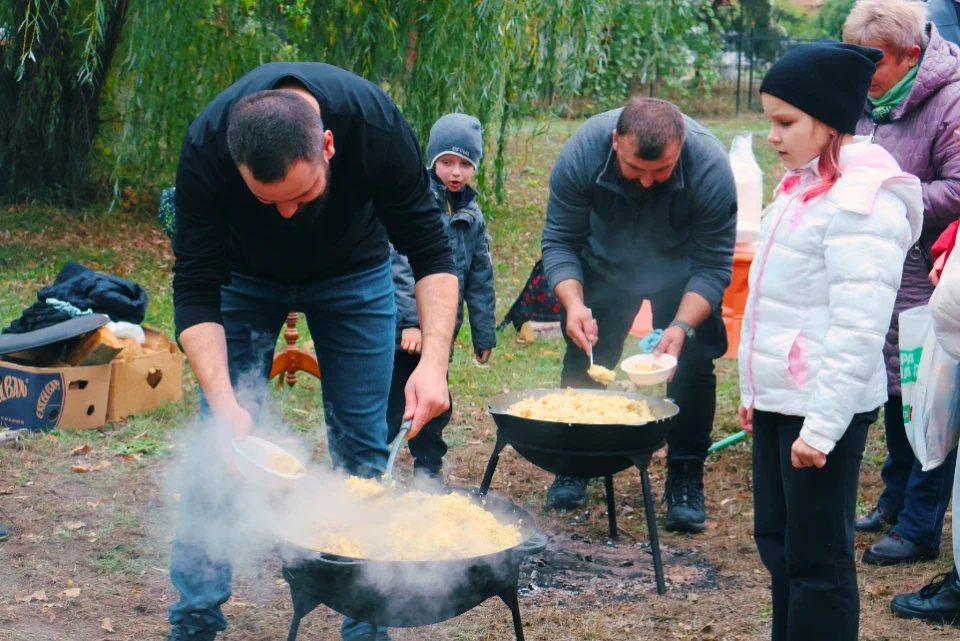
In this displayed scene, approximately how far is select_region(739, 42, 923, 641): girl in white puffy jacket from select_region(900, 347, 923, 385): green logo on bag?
591 millimetres

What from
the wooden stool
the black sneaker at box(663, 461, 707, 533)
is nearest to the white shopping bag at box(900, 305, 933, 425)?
the black sneaker at box(663, 461, 707, 533)

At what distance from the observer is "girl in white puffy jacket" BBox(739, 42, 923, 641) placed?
8.90 feet

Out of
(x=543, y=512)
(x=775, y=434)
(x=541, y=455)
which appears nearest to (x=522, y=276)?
(x=543, y=512)

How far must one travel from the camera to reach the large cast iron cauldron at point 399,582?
2.54 metres

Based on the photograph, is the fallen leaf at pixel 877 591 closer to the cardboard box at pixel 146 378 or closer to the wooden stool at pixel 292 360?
the wooden stool at pixel 292 360

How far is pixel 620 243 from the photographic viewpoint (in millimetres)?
4805

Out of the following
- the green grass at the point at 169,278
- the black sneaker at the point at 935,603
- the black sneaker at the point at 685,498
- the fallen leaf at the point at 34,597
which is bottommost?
the green grass at the point at 169,278

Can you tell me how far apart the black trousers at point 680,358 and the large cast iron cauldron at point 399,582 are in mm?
2293

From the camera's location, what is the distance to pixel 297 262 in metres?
3.12

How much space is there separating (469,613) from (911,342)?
77.5 inches

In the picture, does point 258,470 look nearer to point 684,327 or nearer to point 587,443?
point 587,443

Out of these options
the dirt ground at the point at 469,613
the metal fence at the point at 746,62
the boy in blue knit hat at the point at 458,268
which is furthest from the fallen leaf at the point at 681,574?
the metal fence at the point at 746,62

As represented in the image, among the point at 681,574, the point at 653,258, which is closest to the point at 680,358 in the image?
the point at 653,258

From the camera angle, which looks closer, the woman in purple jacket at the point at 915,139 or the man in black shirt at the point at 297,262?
the man in black shirt at the point at 297,262
